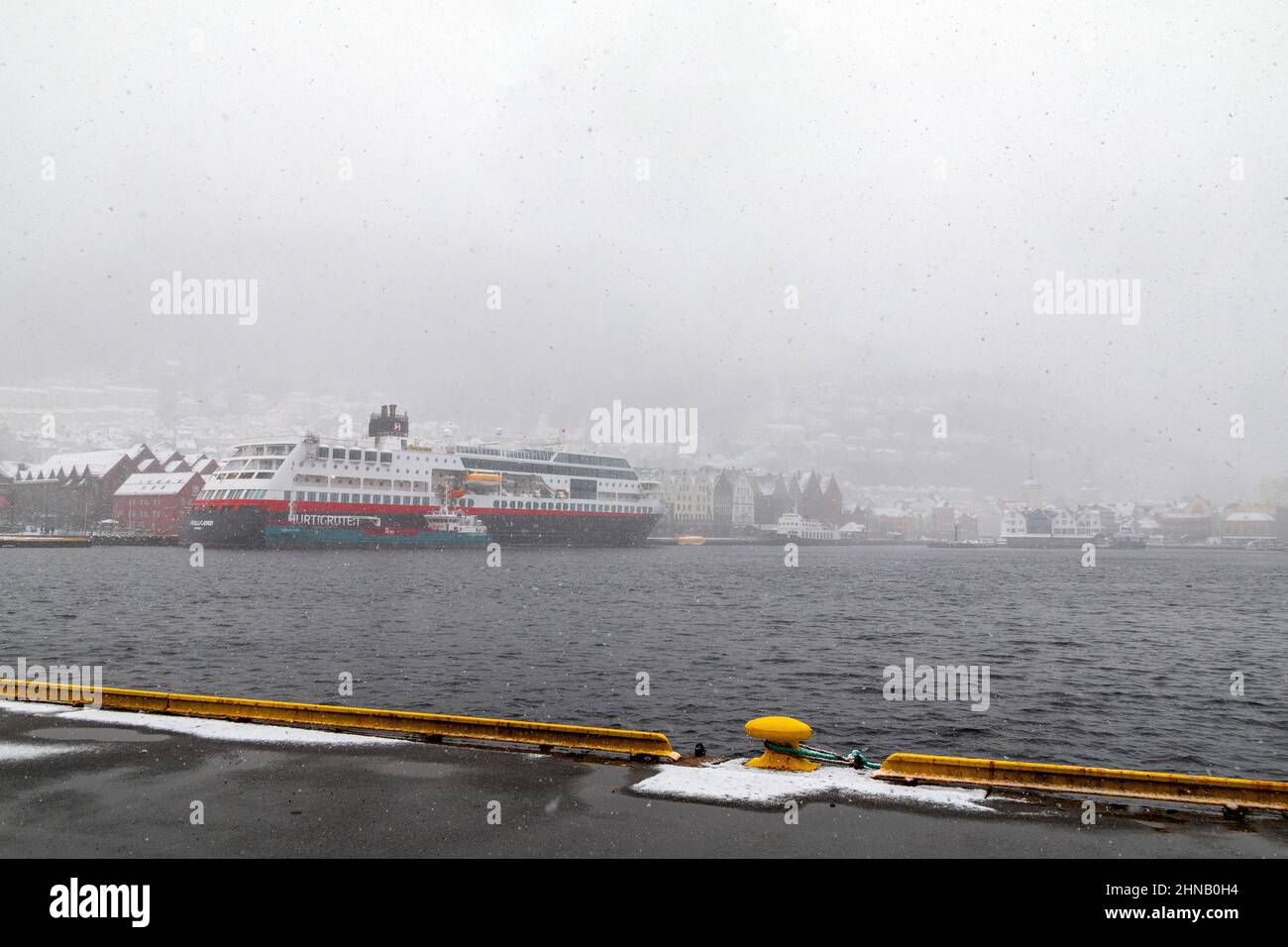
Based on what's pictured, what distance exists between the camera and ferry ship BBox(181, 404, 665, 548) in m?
80.2

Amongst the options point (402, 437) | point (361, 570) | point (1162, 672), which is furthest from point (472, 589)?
point (402, 437)

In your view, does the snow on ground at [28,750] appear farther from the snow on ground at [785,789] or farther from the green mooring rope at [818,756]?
the green mooring rope at [818,756]

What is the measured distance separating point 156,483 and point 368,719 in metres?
123

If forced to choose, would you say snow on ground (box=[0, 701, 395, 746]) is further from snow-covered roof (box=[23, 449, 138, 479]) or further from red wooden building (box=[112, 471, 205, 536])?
snow-covered roof (box=[23, 449, 138, 479])

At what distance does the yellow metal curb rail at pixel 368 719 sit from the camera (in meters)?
8.55

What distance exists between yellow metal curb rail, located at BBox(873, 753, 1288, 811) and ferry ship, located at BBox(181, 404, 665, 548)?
80121mm

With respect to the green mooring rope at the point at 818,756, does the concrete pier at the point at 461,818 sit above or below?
above

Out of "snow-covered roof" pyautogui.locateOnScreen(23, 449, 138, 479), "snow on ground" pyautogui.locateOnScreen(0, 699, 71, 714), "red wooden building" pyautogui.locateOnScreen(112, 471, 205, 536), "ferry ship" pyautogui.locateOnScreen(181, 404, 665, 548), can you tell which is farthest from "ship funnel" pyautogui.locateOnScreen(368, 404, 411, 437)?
"snow on ground" pyautogui.locateOnScreen(0, 699, 71, 714)

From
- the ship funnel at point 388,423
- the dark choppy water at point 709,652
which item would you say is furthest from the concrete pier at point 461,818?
the ship funnel at point 388,423

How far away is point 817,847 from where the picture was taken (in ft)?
19.3

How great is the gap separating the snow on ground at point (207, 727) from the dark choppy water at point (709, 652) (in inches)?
260

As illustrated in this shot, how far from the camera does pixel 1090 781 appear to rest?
7270 millimetres
